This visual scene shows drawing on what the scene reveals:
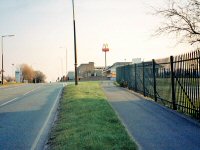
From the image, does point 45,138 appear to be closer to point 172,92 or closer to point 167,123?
point 167,123

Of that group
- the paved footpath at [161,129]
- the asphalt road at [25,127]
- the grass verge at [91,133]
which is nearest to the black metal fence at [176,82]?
the paved footpath at [161,129]

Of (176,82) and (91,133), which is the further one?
(176,82)

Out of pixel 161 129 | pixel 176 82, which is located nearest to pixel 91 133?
pixel 161 129

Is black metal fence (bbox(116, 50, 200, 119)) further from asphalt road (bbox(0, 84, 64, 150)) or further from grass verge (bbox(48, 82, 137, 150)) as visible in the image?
asphalt road (bbox(0, 84, 64, 150))

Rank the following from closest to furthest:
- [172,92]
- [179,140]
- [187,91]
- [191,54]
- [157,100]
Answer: [179,140] < [191,54] < [187,91] < [172,92] < [157,100]

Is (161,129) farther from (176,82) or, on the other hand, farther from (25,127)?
(176,82)

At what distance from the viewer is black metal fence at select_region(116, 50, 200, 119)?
A: 13.1m

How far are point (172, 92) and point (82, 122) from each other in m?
5.31

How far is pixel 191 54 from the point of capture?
13.2 m

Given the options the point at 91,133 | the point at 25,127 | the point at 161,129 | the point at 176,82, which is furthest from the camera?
the point at 176,82

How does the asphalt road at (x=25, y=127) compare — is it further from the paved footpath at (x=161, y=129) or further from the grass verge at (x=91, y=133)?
the paved footpath at (x=161, y=129)

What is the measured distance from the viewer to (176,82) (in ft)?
51.5

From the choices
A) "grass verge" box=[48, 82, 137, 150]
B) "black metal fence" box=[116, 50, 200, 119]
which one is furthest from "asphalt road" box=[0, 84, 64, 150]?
"black metal fence" box=[116, 50, 200, 119]

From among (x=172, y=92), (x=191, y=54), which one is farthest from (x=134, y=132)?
(x=172, y=92)
